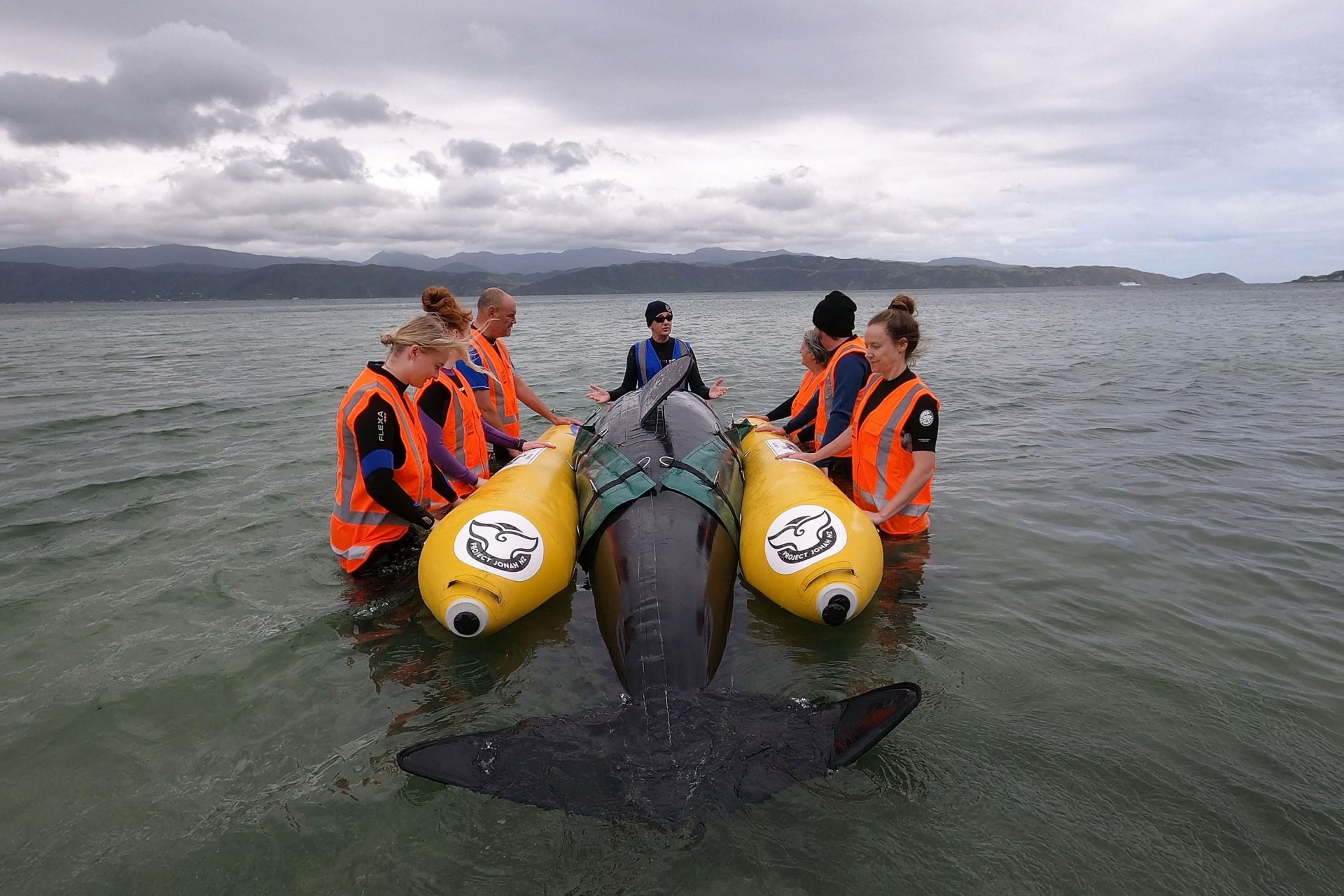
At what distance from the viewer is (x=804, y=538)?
472 cm

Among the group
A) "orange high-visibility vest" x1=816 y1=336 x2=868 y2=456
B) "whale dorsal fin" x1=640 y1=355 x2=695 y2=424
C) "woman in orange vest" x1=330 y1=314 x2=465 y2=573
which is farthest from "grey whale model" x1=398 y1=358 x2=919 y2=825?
"orange high-visibility vest" x1=816 y1=336 x2=868 y2=456

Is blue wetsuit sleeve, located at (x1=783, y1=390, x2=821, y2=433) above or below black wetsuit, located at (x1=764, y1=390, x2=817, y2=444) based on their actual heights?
above

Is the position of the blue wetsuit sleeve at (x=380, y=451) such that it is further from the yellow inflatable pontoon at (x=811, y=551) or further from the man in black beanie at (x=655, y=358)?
the man in black beanie at (x=655, y=358)

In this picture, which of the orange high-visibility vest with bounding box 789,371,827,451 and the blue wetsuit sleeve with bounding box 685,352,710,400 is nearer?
the orange high-visibility vest with bounding box 789,371,827,451

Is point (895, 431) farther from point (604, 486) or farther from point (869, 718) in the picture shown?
point (869, 718)

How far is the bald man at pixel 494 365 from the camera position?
24.5ft

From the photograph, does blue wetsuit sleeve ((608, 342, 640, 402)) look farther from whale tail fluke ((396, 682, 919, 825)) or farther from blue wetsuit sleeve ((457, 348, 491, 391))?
whale tail fluke ((396, 682, 919, 825))

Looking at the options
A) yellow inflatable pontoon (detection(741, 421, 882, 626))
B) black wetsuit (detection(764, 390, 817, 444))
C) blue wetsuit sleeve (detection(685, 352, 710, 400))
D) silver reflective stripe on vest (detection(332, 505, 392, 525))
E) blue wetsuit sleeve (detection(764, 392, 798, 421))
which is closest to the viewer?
yellow inflatable pontoon (detection(741, 421, 882, 626))

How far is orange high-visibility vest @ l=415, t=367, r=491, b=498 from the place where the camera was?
623cm

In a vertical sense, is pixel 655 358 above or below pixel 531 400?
above

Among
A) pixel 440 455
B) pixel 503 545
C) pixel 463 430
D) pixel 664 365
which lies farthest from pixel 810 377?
pixel 503 545

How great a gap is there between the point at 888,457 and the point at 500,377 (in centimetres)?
440

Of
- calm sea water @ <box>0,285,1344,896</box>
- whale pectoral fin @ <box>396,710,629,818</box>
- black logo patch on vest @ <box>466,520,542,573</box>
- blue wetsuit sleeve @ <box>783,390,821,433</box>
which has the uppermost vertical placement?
blue wetsuit sleeve @ <box>783,390,821,433</box>

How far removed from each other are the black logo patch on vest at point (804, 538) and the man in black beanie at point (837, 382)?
1879 millimetres
